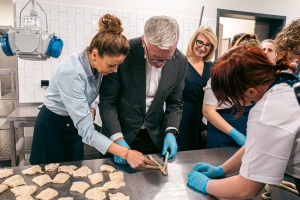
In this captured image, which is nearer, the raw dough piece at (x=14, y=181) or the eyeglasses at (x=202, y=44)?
the raw dough piece at (x=14, y=181)


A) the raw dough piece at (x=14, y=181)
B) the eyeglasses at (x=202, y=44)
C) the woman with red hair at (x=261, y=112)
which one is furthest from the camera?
the eyeglasses at (x=202, y=44)

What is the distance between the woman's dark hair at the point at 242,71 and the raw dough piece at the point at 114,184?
24.3 inches

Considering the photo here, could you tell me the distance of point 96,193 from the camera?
106 centimetres

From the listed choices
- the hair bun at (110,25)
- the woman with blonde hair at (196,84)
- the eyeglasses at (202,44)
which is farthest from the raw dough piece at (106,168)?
the eyeglasses at (202,44)

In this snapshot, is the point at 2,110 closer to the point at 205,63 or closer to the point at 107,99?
the point at 107,99

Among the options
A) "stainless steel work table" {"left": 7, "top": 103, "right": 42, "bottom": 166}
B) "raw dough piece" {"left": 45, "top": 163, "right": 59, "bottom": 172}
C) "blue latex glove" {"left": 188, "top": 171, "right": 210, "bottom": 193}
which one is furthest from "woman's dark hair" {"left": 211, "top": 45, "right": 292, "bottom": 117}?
"stainless steel work table" {"left": 7, "top": 103, "right": 42, "bottom": 166}

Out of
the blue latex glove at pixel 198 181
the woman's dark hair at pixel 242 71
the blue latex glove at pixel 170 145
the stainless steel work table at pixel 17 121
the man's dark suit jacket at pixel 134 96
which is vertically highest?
the woman's dark hair at pixel 242 71

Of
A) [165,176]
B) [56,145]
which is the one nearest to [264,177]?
[165,176]

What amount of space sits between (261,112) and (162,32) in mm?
673

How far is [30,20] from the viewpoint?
114 cm

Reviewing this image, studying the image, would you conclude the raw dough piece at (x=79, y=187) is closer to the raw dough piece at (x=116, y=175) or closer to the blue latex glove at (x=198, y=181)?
the raw dough piece at (x=116, y=175)

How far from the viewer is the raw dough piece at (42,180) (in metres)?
1.13

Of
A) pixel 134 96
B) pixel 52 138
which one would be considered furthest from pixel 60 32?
pixel 134 96

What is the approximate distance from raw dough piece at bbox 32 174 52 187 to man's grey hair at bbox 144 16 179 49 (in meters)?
0.83
